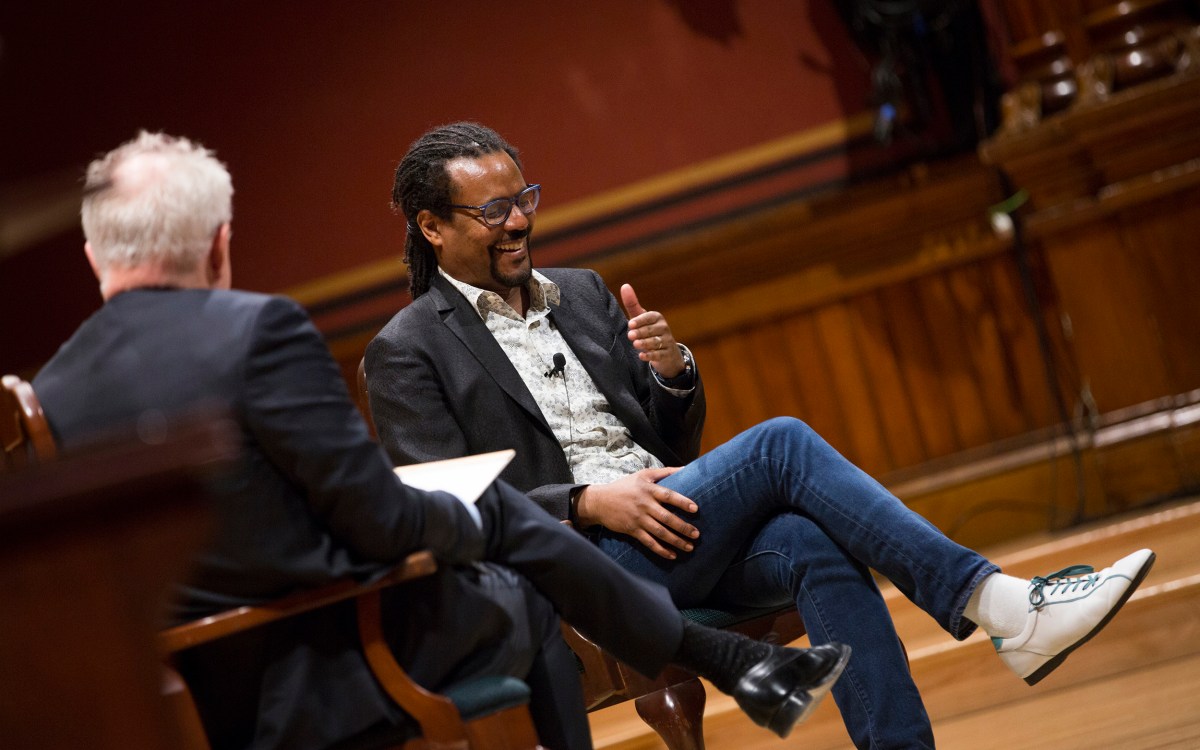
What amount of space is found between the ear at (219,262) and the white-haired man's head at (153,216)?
0.03 meters

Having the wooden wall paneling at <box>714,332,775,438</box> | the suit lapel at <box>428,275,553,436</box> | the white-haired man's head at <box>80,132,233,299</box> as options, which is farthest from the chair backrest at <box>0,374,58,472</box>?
the wooden wall paneling at <box>714,332,775,438</box>

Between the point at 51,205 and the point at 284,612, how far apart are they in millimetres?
3500

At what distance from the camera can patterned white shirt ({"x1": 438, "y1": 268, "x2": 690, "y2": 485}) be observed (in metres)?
2.11

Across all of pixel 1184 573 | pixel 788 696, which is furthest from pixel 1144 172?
pixel 788 696

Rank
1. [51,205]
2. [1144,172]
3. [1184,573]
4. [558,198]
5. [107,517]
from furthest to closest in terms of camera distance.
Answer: [51,205] < [558,198] < [1144,172] < [1184,573] < [107,517]

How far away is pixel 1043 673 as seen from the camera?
1.73 m

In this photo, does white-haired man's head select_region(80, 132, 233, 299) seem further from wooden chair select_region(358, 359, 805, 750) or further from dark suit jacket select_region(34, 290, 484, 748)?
wooden chair select_region(358, 359, 805, 750)

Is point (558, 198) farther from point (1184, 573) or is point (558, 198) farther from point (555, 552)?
point (555, 552)

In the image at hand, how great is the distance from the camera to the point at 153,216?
56.2 inches

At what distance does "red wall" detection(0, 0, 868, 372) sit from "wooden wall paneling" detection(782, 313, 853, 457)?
607 millimetres

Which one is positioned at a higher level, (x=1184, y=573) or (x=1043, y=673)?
(x=1043, y=673)

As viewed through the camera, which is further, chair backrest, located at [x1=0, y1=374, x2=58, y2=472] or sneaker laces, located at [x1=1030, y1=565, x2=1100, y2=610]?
sneaker laces, located at [x1=1030, y1=565, x2=1100, y2=610]

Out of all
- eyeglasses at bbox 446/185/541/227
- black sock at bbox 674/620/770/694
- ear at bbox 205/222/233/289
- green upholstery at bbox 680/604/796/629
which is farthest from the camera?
eyeglasses at bbox 446/185/541/227

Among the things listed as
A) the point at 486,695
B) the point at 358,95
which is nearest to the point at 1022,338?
the point at 358,95
